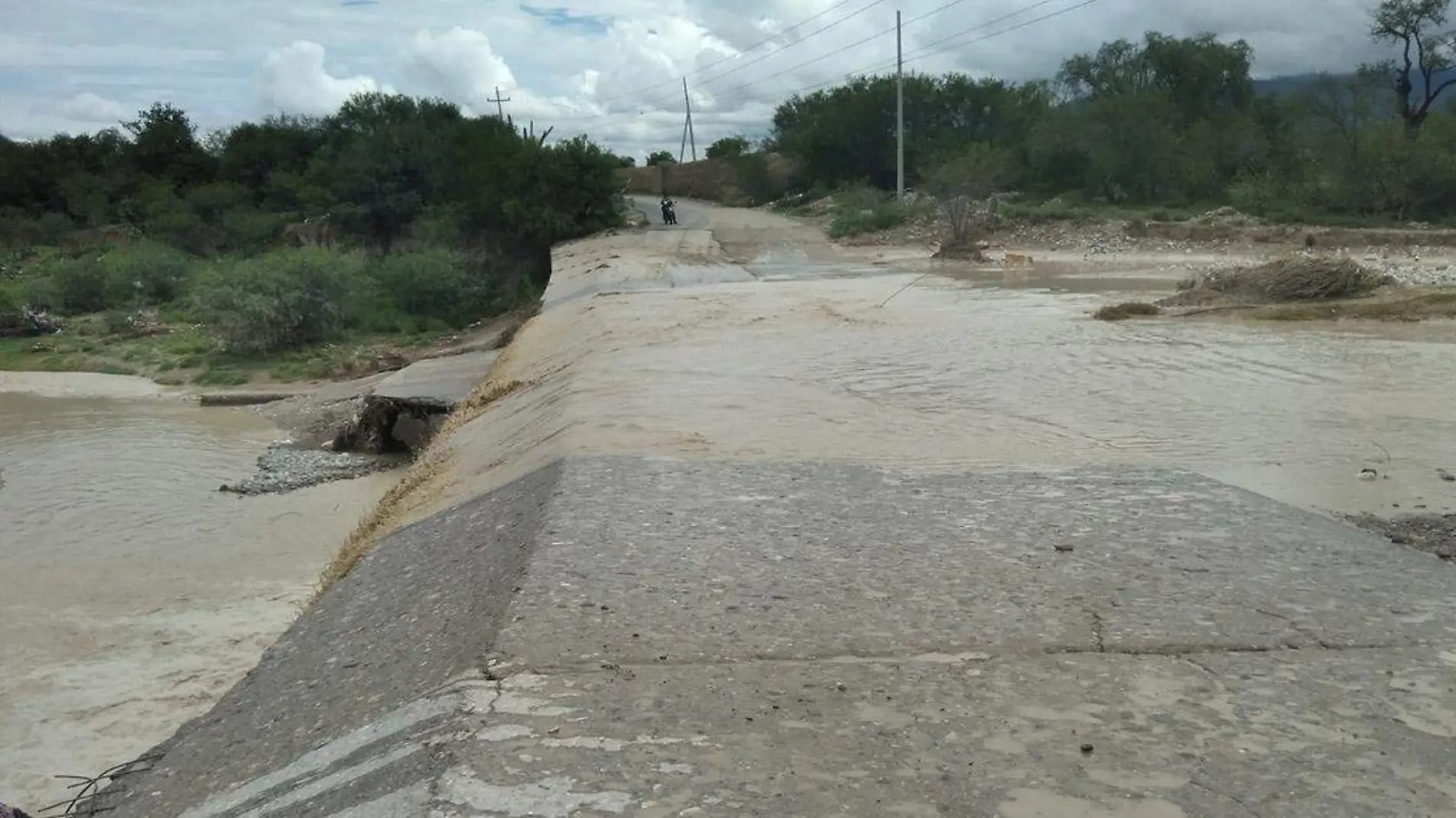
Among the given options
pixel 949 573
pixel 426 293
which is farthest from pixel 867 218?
pixel 949 573

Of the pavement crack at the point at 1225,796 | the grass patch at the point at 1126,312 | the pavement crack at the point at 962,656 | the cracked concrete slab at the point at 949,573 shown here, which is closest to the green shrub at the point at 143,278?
the grass patch at the point at 1126,312

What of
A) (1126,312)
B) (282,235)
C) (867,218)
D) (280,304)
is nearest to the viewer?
(1126,312)

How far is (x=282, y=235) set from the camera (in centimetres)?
5181

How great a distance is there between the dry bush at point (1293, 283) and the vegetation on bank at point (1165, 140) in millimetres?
13832

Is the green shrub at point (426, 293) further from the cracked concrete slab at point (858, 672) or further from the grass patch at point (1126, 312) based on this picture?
the cracked concrete slab at point (858, 672)

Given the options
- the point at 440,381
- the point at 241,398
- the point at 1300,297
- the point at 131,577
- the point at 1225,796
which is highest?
the point at 1225,796

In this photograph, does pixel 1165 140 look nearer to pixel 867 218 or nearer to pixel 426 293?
pixel 867 218

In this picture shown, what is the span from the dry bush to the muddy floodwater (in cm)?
1332

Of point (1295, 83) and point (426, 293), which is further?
point (1295, 83)

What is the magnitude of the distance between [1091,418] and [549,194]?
105 feet

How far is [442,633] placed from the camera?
562 centimetres

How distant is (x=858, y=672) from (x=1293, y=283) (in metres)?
16.7

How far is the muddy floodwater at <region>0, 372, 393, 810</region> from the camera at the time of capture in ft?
28.1

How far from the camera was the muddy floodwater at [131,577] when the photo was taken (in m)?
8.55
